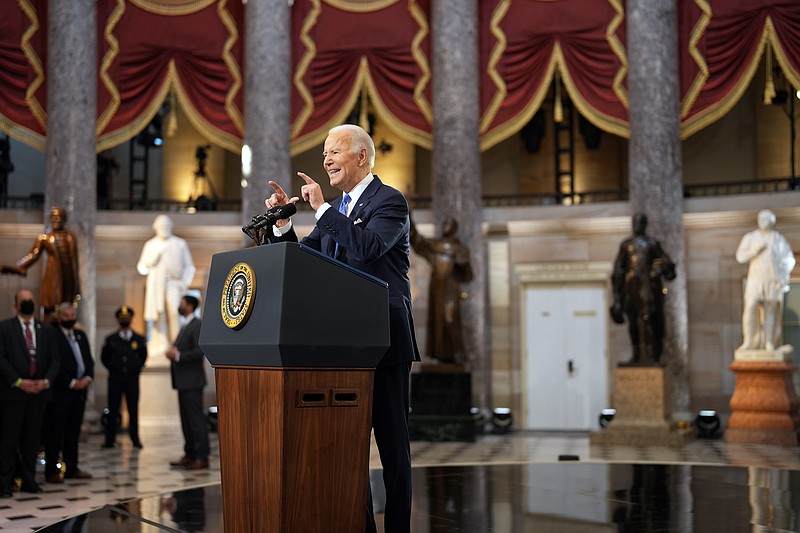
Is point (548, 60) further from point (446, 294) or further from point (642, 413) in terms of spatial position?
point (642, 413)

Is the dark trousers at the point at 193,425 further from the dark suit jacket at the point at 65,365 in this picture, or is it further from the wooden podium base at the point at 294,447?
the wooden podium base at the point at 294,447

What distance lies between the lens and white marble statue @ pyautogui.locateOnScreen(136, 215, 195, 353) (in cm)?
1292

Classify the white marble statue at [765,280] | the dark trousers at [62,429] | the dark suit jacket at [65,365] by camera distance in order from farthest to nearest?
the white marble statue at [765,280]
the dark suit jacket at [65,365]
the dark trousers at [62,429]

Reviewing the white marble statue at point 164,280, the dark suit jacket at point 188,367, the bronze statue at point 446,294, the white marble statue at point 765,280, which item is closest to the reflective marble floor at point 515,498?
the dark suit jacket at point 188,367

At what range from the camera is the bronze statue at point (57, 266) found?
37.1ft

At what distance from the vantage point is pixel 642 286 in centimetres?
1137

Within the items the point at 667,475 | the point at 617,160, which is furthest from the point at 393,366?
the point at 617,160

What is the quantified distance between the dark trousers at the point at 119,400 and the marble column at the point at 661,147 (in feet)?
22.6

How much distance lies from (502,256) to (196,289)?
4.74m

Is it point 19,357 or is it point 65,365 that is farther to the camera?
point 65,365

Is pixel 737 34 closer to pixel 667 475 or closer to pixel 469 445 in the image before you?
pixel 469 445

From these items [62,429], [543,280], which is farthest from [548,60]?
[62,429]

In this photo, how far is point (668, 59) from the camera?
43.2 ft

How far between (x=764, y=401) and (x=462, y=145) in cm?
525
